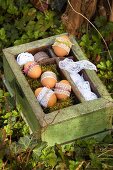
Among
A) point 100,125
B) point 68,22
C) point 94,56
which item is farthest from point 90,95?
point 68,22

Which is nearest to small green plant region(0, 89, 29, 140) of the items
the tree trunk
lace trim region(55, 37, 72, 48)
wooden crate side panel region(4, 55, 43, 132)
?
wooden crate side panel region(4, 55, 43, 132)

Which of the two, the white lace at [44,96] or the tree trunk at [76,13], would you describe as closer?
the white lace at [44,96]

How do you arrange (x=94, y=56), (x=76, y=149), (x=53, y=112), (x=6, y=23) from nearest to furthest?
(x=53, y=112)
(x=76, y=149)
(x=94, y=56)
(x=6, y=23)

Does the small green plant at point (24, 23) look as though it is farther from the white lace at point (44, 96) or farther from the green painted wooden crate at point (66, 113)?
the white lace at point (44, 96)

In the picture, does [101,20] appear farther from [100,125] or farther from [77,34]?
[100,125]

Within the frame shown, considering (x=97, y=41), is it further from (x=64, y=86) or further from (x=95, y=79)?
(x=64, y=86)

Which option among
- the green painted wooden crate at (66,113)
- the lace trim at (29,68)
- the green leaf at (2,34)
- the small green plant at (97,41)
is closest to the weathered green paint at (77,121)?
the green painted wooden crate at (66,113)

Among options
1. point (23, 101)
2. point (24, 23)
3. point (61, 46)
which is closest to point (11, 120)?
point (23, 101)
